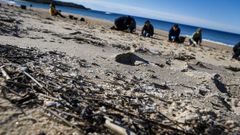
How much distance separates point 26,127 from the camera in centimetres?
398

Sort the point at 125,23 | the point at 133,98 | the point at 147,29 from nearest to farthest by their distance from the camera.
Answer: the point at 133,98
the point at 147,29
the point at 125,23

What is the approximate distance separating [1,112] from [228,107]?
4349 mm

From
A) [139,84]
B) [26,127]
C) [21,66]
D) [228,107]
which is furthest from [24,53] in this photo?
[228,107]

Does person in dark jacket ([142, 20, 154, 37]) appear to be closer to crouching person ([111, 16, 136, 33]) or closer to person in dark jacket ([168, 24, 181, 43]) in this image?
crouching person ([111, 16, 136, 33])

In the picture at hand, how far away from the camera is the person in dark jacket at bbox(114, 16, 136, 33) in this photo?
22.0 meters

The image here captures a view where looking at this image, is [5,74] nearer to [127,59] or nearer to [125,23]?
[127,59]

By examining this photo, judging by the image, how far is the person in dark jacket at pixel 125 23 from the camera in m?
22.0

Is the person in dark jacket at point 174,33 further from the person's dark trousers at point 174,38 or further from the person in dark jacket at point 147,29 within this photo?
the person in dark jacket at point 147,29

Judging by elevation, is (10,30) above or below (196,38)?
above

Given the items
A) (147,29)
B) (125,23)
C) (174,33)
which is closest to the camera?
(174,33)

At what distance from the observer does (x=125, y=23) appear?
22.1 meters

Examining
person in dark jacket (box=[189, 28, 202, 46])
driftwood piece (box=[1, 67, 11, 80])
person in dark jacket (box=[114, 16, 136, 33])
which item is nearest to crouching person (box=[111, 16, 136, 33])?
person in dark jacket (box=[114, 16, 136, 33])

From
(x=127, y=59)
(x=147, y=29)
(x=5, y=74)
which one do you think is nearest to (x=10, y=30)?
(x=127, y=59)

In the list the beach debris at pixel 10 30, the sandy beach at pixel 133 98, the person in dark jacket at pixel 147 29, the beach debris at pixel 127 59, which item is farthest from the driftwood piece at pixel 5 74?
the person in dark jacket at pixel 147 29
